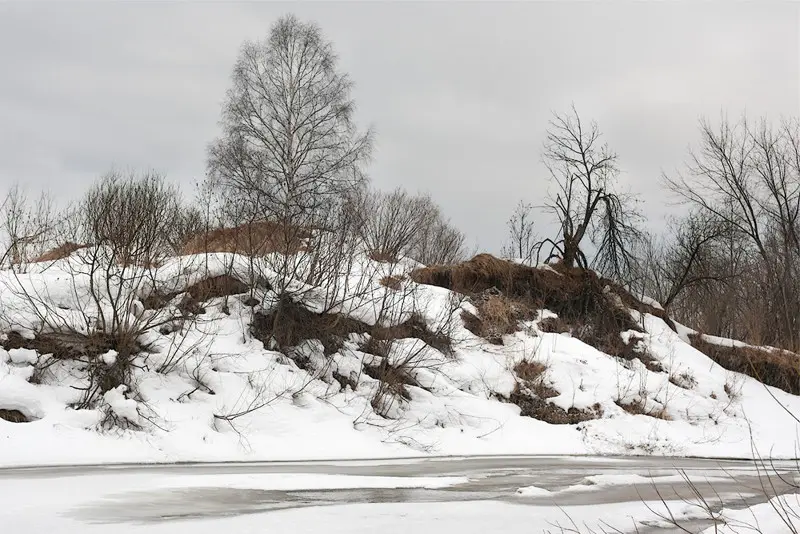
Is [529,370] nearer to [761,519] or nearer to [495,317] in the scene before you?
[495,317]

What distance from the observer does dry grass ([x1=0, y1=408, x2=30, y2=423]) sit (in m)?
13.3

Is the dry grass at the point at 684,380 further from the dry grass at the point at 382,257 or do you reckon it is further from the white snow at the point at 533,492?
the white snow at the point at 533,492

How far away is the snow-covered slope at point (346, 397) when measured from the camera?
13.8 meters

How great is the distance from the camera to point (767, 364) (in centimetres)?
2623

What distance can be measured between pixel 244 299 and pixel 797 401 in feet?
65.4

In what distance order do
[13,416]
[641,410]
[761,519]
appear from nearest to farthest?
[761,519], [13,416], [641,410]

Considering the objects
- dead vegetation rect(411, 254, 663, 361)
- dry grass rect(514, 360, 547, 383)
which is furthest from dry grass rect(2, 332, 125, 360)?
dead vegetation rect(411, 254, 663, 361)

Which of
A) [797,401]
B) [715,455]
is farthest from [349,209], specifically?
[797,401]

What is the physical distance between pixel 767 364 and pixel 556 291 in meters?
8.34

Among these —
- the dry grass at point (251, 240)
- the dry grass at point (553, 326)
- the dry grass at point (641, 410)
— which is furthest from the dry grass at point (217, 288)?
the dry grass at point (641, 410)

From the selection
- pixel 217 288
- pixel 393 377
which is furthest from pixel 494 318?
pixel 217 288

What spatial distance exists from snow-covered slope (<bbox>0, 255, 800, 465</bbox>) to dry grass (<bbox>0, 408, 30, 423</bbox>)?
0.10m

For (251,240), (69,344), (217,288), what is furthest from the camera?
(217,288)

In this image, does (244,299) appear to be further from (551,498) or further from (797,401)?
(797,401)
